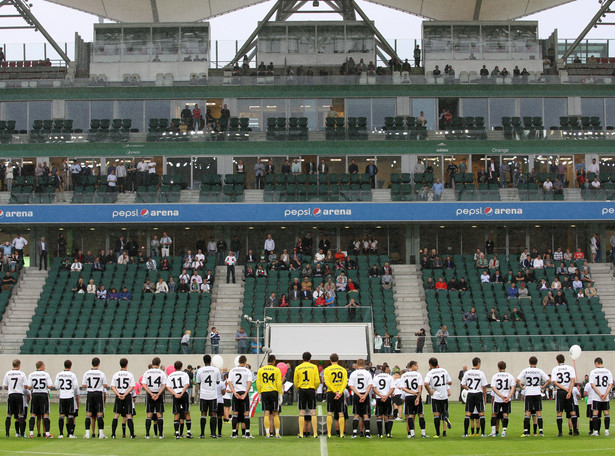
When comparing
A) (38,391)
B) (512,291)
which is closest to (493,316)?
(512,291)

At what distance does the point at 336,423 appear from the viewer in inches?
826

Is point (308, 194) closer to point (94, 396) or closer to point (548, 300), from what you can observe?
point (548, 300)

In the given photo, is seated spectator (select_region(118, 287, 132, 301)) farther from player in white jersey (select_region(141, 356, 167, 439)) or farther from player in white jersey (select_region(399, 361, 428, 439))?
player in white jersey (select_region(399, 361, 428, 439))

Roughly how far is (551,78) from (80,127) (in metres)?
23.7

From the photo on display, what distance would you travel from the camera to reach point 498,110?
49188mm

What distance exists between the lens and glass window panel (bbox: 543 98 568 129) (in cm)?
4928

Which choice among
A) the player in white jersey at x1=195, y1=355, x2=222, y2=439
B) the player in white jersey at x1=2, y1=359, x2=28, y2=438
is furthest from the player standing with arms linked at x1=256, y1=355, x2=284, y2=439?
the player in white jersey at x1=2, y1=359, x2=28, y2=438

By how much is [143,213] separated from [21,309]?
6824mm

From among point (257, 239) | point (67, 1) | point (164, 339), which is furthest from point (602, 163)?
point (67, 1)

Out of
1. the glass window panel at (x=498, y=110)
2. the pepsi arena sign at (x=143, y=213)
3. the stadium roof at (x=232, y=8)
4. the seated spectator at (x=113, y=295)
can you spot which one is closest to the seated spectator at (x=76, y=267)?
the pepsi arena sign at (x=143, y=213)

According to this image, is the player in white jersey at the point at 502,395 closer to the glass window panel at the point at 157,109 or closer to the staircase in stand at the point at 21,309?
the staircase in stand at the point at 21,309

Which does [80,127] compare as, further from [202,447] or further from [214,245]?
[202,447]

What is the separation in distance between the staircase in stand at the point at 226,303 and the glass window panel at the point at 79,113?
1107 cm

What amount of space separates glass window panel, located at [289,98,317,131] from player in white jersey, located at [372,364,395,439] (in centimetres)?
2924
